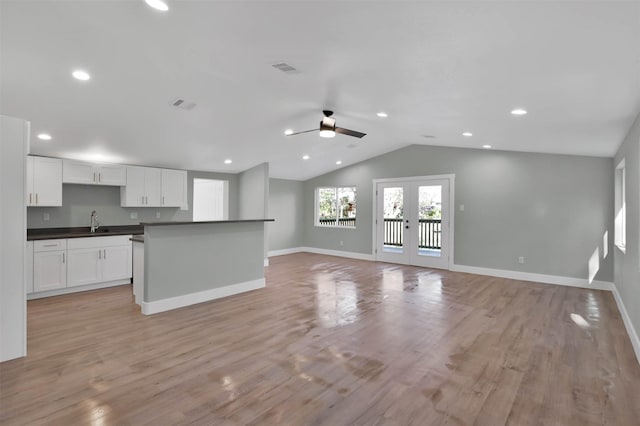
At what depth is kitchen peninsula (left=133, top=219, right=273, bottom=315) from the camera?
425 cm

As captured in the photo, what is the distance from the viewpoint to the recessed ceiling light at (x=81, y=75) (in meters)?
3.21

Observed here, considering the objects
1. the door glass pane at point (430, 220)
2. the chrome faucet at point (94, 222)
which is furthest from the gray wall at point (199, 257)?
the door glass pane at point (430, 220)

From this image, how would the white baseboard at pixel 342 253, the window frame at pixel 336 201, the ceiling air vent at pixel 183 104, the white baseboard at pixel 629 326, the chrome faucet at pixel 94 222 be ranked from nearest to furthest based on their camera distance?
the white baseboard at pixel 629 326
the ceiling air vent at pixel 183 104
the chrome faucet at pixel 94 222
the white baseboard at pixel 342 253
the window frame at pixel 336 201

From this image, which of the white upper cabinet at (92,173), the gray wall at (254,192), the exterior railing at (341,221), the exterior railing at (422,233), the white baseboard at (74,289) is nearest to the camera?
the white baseboard at (74,289)

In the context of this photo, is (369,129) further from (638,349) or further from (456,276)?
(638,349)

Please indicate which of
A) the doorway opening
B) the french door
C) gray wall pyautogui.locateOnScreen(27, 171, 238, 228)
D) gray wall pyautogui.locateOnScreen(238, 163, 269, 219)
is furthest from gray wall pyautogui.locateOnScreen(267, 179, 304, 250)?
gray wall pyautogui.locateOnScreen(27, 171, 238, 228)

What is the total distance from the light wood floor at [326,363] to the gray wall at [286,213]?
14.1 ft

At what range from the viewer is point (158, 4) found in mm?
2227

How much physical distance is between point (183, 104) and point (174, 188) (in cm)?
297

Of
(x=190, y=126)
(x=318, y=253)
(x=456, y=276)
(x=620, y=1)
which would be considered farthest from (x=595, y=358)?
(x=318, y=253)

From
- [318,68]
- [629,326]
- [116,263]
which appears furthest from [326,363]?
[116,263]

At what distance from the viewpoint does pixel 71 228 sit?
18.6 feet

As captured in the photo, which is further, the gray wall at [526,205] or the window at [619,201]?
the gray wall at [526,205]

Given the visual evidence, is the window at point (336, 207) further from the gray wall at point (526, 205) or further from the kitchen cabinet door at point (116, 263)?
the kitchen cabinet door at point (116, 263)
